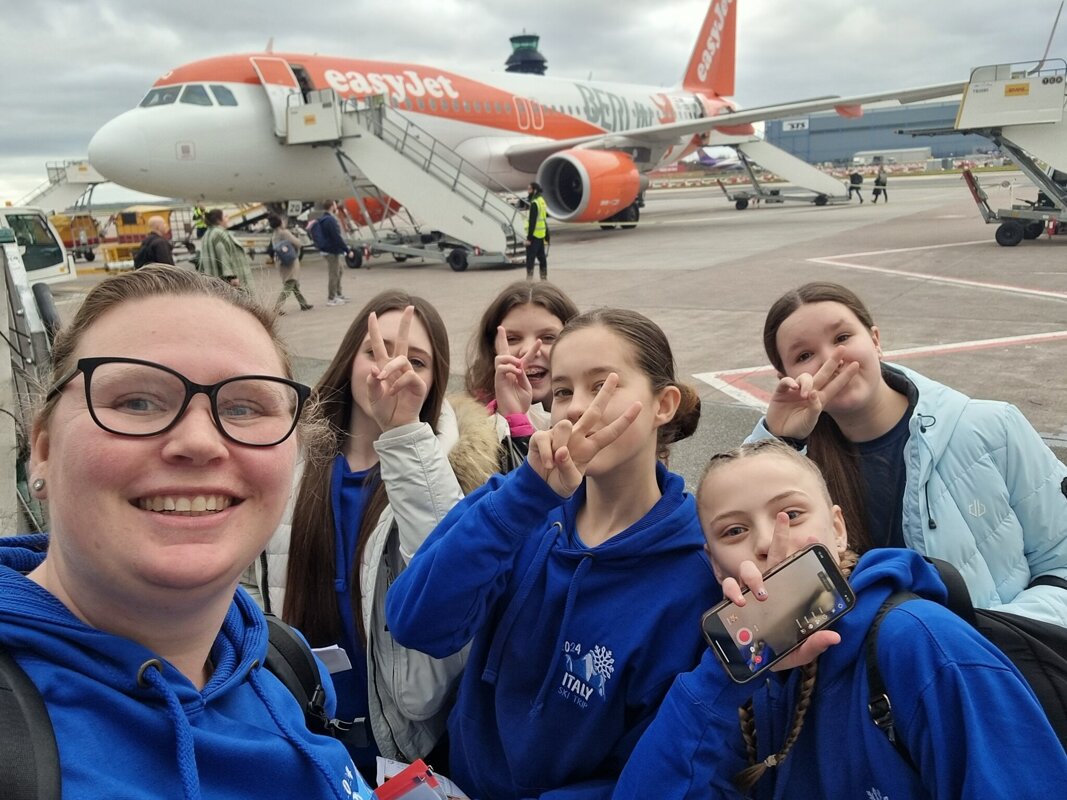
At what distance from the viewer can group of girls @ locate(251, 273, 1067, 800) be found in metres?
1.24

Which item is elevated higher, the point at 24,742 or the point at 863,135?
the point at 863,135

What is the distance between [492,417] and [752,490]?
4.06 ft

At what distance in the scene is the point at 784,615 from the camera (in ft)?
4.00

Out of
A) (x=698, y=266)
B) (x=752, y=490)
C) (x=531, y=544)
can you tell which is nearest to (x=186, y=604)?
(x=531, y=544)

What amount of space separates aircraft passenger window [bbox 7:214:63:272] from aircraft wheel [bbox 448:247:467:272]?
647 centimetres

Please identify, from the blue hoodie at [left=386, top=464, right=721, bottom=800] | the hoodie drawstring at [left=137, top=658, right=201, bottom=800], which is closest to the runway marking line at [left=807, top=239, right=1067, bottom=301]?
the blue hoodie at [left=386, top=464, right=721, bottom=800]

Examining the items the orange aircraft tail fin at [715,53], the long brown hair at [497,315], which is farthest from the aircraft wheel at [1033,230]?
the orange aircraft tail fin at [715,53]

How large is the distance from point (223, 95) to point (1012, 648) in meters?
15.0

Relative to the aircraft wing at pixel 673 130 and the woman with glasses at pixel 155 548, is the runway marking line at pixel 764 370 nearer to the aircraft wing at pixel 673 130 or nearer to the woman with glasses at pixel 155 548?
the woman with glasses at pixel 155 548

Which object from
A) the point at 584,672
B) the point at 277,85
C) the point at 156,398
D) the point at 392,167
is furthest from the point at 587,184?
the point at 156,398

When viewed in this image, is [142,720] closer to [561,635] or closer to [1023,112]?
[561,635]

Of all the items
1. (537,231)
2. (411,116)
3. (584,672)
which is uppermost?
(411,116)

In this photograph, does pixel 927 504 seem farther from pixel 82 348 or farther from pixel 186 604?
pixel 82 348

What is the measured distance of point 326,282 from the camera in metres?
14.2
